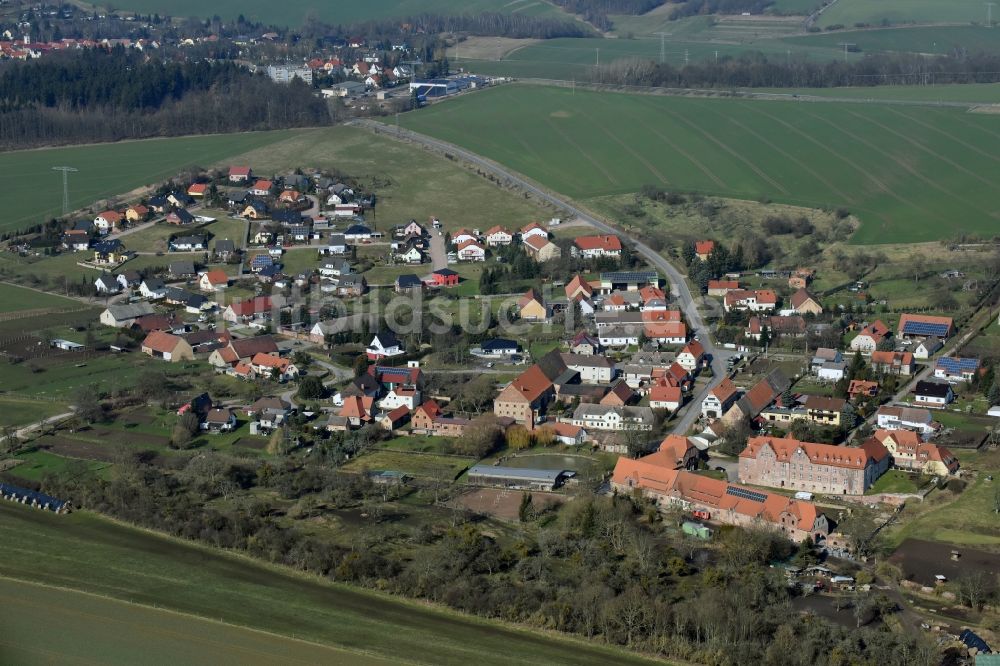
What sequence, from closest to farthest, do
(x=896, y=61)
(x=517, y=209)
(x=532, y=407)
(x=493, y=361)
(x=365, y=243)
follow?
(x=532, y=407)
(x=493, y=361)
(x=365, y=243)
(x=517, y=209)
(x=896, y=61)

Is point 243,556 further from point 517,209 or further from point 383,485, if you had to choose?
point 517,209

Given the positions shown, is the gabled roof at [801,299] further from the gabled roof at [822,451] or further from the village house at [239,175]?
the village house at [239,175]

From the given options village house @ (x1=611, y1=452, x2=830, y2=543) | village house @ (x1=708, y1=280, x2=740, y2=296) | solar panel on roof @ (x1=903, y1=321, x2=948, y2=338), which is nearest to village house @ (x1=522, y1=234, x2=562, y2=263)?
village house @ (x1=708, y1=280, x2=740, y2=296)

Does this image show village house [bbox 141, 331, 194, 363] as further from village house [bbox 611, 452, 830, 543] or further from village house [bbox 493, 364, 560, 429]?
village house [bbox 611, 452, 830, 543]

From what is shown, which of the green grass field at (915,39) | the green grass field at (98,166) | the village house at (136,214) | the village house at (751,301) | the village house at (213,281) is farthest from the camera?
the green grass field at (915,39)

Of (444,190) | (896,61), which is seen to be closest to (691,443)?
(444,190)

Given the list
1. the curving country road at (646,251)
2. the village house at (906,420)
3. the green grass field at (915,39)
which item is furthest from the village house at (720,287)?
the green grass field at (915,39)

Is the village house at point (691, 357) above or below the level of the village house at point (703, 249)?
below
